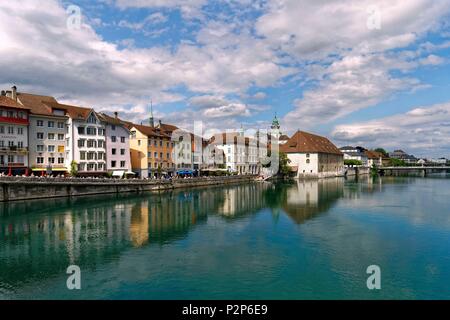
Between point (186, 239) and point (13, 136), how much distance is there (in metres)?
38.4

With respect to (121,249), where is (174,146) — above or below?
above

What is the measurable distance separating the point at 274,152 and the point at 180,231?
76.3m

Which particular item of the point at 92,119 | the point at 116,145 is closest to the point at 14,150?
the point at 92,119

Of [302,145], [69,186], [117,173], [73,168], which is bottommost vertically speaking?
[69,186]

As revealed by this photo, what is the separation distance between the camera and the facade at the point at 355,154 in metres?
169

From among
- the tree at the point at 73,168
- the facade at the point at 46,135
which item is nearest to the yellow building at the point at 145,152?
the tree at the point at 73,168

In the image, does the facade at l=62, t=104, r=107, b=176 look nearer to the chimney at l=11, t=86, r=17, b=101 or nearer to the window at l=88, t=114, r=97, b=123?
the window at l=88, t=114, r=97, b=123

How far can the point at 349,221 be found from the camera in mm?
32344

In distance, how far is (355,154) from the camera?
169 metres

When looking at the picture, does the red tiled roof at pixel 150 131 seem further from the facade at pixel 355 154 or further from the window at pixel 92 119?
the facade at pixel 355 154

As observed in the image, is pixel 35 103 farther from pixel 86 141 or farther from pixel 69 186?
pixel 69 186
